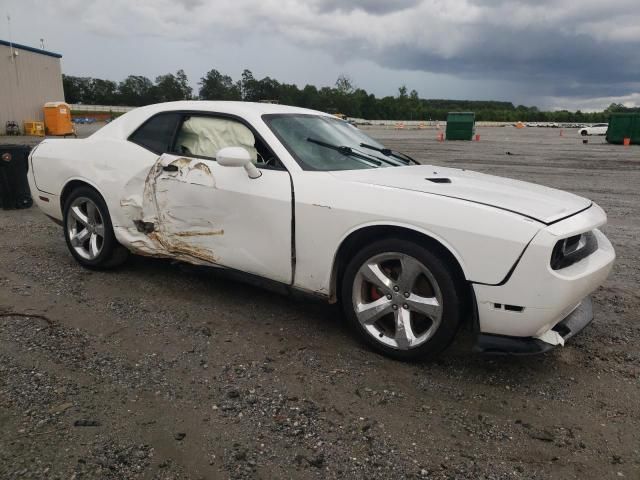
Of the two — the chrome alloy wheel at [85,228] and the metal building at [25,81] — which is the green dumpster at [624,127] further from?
the metal building at [25,81]

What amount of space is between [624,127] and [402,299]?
28.3 metres

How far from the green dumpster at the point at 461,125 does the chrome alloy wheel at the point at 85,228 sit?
27459 millimetres

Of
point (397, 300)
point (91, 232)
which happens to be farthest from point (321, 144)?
point (91, 232)

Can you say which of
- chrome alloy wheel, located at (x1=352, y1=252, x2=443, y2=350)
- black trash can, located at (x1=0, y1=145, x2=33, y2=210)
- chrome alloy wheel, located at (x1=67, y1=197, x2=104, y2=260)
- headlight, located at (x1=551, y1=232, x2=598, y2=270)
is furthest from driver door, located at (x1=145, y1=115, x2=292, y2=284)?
black trash can, located at (x1=0, y1=145, x2=33, y2=210)

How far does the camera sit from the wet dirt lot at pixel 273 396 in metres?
2.19

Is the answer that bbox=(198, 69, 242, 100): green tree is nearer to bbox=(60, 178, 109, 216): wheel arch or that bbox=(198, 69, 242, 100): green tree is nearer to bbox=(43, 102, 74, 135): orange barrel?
bbox=(43, 102, 74, 135): orange barrel

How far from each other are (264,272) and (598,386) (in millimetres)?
2170

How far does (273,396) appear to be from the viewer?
2.68m

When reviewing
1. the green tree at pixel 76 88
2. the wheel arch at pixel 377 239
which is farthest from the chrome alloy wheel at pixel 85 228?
the green tree at pixel 76 88

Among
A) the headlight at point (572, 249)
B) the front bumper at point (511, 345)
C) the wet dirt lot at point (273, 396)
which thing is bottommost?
the wet dirt lot at point (273, 396)

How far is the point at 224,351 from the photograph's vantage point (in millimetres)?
3174

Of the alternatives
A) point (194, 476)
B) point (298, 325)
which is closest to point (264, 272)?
point (298, 325)

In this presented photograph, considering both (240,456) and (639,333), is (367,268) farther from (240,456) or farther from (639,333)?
(639,333)

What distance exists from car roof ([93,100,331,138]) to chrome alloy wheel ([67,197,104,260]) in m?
0.66
